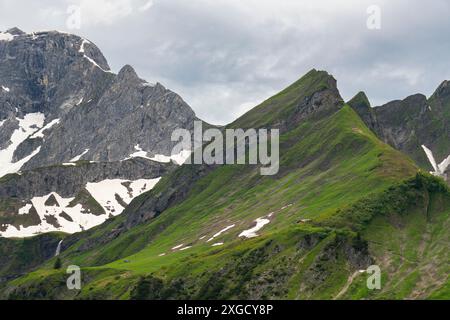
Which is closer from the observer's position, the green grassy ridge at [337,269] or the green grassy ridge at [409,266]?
the green grassy ridge at [409,266]

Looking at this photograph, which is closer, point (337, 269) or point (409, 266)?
point (337, 269)

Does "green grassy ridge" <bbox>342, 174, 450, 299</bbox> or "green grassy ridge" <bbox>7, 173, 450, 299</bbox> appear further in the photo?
"green grassy ridge" <bbox>7, 173, 450, 299</bbox>

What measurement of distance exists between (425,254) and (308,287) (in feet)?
116

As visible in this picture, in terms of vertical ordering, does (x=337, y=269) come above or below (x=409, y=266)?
below

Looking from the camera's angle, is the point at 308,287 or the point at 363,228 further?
the point at 363,228
